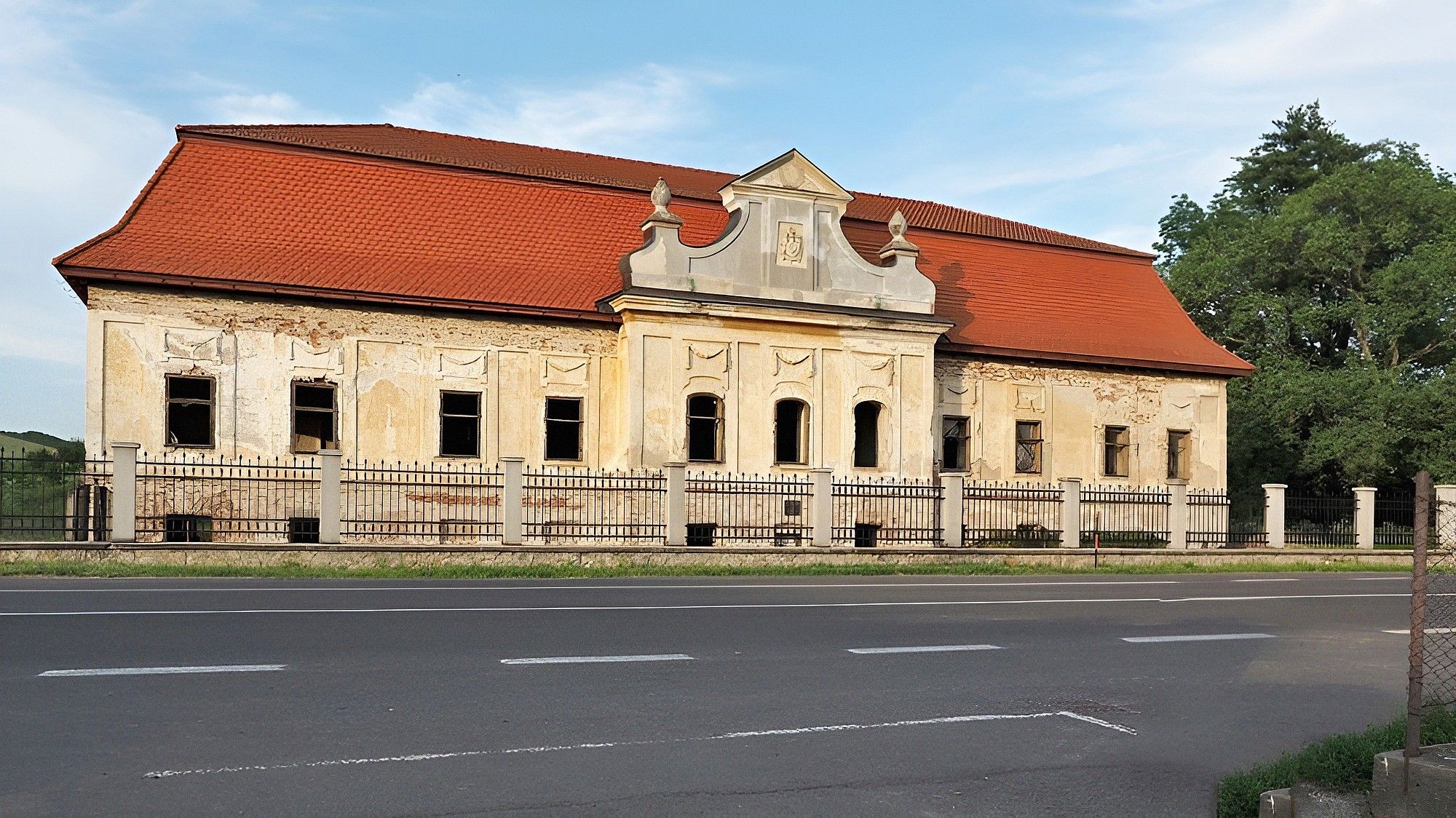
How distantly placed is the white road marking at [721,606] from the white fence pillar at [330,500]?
25.2ft

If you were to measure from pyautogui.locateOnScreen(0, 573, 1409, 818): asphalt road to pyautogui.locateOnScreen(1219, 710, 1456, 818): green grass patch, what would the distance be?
0.74 ft

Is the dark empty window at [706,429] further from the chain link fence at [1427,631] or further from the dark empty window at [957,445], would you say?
the chain link fence at [1427,631]

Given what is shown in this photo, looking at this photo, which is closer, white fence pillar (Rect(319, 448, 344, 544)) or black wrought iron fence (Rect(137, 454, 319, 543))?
white fence pillar (Rect(319, 448, 344, 544))

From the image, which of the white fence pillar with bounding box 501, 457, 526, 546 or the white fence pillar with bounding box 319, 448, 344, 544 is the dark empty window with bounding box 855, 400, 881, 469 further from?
the white fence pillar with bounding box 319, 448, 344, 544

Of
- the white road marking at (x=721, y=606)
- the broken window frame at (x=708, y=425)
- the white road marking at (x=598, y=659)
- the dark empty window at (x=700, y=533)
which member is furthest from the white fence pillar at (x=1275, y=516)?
the white road marking at (x=598, y=659)

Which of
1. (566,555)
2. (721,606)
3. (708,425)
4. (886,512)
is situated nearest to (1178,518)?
(886,512)

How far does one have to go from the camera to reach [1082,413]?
30.0m

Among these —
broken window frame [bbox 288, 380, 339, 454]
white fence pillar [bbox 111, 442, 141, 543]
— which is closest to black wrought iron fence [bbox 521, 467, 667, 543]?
broken window frame [bbox 288, 380, 339, 454]

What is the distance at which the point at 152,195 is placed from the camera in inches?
909

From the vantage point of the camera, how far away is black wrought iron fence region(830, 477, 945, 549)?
25219mm

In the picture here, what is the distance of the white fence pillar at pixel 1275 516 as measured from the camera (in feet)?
91.5

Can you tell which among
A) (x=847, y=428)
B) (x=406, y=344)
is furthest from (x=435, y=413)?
(x=847, y=428)

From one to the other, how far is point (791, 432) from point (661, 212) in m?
5.65

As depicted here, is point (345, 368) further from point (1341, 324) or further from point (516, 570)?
point (1341, 324)
